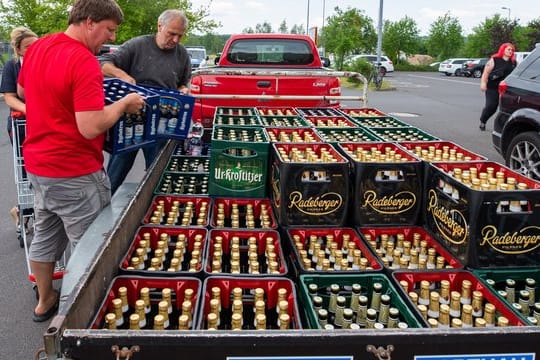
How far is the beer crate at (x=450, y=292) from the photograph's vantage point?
2.28 meters

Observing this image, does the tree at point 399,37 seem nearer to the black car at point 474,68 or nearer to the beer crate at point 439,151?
the black car at point 474,68

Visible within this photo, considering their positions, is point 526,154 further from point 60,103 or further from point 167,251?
point 60,103

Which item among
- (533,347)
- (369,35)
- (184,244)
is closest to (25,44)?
(184,244)

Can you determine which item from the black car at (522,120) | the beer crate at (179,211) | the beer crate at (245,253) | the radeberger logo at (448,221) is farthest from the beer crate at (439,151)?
the black car at (522,120)

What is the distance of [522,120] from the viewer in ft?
22.9

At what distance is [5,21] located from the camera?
81.0ft

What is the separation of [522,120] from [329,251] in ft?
16.6

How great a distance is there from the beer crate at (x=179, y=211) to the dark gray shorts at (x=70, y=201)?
1.08 feet

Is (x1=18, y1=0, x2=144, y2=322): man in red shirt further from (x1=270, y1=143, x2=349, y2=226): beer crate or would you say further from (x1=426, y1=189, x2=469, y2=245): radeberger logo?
(x1=426, y1=189, x2=469, y2=245): radeberger logo

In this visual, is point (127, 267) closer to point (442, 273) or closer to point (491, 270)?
point (442, 273)

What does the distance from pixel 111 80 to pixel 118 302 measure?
6.80ft

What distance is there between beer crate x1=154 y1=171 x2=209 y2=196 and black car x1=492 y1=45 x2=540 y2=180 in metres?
4.50

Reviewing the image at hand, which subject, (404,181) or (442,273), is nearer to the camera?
(442,273)

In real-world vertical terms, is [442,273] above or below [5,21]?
below
